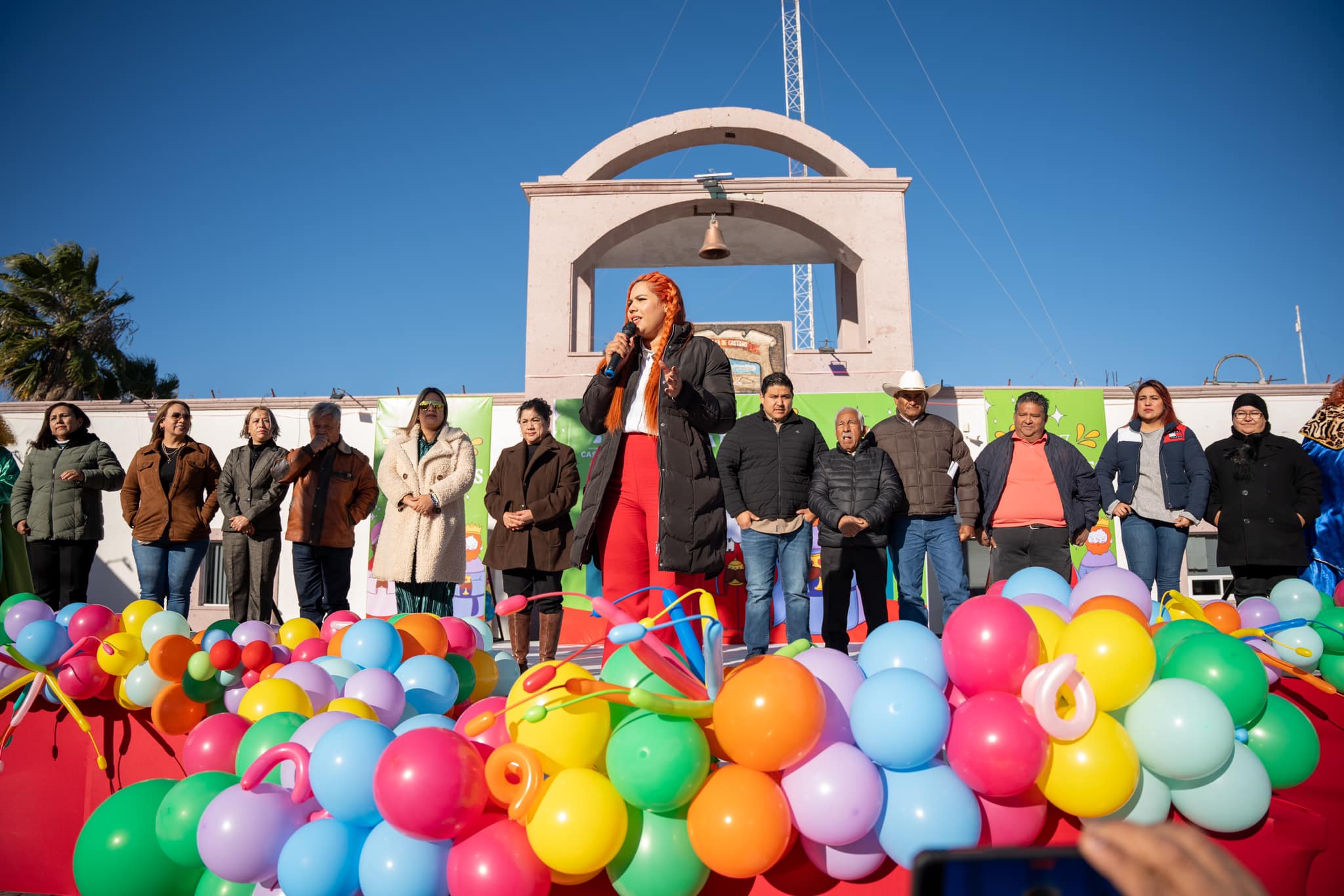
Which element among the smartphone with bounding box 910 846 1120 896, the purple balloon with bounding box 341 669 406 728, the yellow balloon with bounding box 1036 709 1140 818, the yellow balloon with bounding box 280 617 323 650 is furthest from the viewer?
the yellow balloon with bounding box 280 617 323 650

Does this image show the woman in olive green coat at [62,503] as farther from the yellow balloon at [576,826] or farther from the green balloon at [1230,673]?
the green balloon at [1230,673]

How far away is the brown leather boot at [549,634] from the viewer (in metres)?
4.25

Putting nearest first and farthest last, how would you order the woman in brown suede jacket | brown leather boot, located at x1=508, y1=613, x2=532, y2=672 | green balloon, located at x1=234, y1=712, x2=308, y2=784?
green balloon, located at x1=234, y1=712, x2=308, y2=784 → brown leather boot, located at x1=508, y1=613, x2=532, y2=672 → the woman in brown suede jacket

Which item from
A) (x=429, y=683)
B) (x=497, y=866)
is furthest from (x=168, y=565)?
(x=497, y=866)

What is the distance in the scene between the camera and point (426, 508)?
4.64 metres

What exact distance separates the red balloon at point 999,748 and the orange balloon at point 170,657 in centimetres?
233

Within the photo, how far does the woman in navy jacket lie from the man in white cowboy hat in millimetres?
855

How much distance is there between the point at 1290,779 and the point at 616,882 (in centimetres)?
151

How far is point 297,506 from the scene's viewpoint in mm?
4812

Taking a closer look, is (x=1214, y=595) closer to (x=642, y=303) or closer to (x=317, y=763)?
(x=642, y=303)

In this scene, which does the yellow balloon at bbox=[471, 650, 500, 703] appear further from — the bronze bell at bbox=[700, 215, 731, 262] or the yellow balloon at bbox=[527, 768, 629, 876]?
the bronze bell at bbox=[700, 215, 731, 262]

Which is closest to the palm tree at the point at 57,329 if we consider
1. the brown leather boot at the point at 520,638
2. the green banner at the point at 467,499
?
the green banner at the point at 467,499

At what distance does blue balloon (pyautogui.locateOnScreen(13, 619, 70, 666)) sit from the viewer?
2682mm

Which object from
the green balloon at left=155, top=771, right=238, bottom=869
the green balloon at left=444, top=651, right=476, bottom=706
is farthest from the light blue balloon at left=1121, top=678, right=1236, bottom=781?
the green balloon at left=155, top=771, right=238, bottom=869
